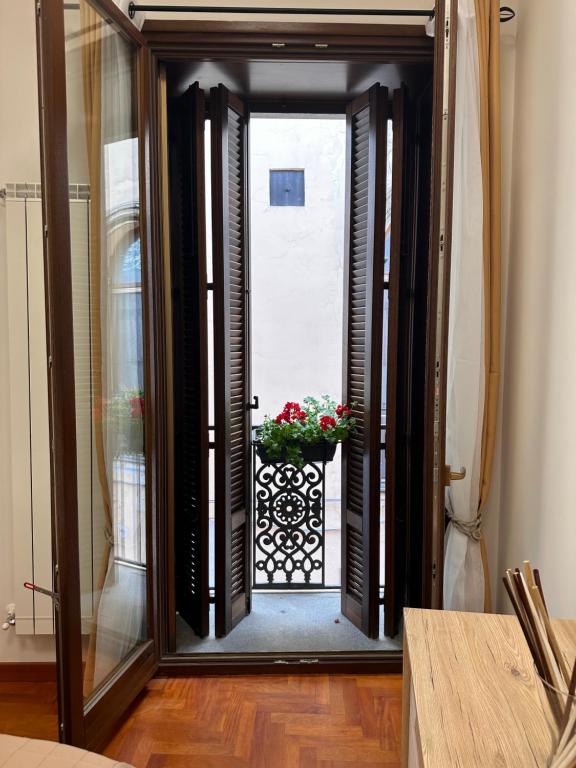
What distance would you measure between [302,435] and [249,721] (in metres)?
1.14

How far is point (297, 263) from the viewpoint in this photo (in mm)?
3820

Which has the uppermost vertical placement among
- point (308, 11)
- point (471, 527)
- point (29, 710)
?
point (308, 11)

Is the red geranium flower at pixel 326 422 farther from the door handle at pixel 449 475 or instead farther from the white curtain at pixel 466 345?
the door handle at pixel 449 475

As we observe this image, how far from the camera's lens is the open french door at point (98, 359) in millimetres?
1562

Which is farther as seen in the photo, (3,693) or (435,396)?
(3,693)

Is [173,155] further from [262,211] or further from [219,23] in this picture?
[262,211]

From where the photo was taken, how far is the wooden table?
882mm

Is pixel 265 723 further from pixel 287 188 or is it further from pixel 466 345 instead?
pixel 287 188

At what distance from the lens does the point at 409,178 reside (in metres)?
2.41

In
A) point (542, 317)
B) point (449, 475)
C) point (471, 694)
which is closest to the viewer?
point (471, 694)

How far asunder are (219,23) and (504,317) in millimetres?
1412

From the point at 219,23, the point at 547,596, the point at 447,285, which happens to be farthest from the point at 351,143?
the point at 547,596

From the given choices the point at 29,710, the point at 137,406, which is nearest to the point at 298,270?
the point at 137,406

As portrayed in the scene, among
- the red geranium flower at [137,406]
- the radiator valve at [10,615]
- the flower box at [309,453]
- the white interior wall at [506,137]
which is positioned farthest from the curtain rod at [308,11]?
the radiator valve at [10,615]
